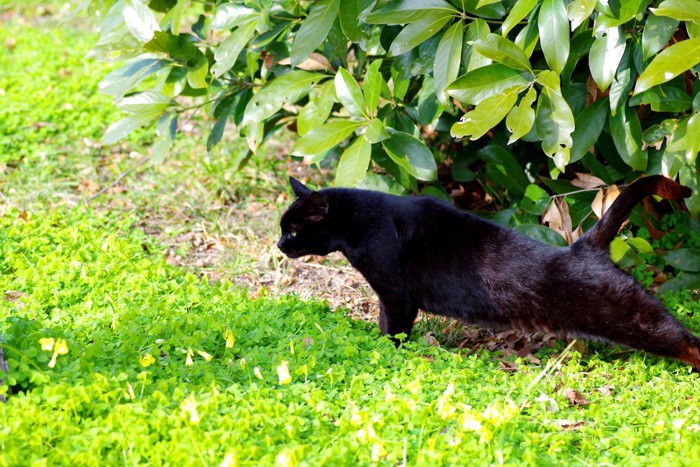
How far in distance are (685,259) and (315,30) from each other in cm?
248

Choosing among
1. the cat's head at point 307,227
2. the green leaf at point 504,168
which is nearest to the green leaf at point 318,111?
the cat's head at point 307,227

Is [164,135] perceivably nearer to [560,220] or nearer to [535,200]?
[535,200]

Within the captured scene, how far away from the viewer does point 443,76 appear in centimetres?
385

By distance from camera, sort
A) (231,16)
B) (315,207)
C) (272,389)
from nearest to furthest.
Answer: (272,389) < (231,16) < (315,207)

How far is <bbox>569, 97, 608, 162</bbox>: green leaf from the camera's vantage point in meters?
4.15

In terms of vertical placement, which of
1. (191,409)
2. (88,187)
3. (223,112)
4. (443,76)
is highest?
(443,76)

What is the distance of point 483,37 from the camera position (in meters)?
3.80

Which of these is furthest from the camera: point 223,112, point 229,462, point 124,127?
point 223,112

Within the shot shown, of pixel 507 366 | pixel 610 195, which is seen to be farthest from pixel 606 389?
pixel 610 195

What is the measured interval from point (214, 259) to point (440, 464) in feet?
10.6

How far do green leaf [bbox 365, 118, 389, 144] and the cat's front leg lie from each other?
84 centimetres

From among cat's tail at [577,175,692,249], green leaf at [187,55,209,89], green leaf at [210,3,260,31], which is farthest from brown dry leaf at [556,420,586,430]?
green leaf at [187,55,209,89]

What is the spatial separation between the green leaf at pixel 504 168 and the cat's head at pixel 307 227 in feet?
3.90

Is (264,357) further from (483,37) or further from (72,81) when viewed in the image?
(72,81)
